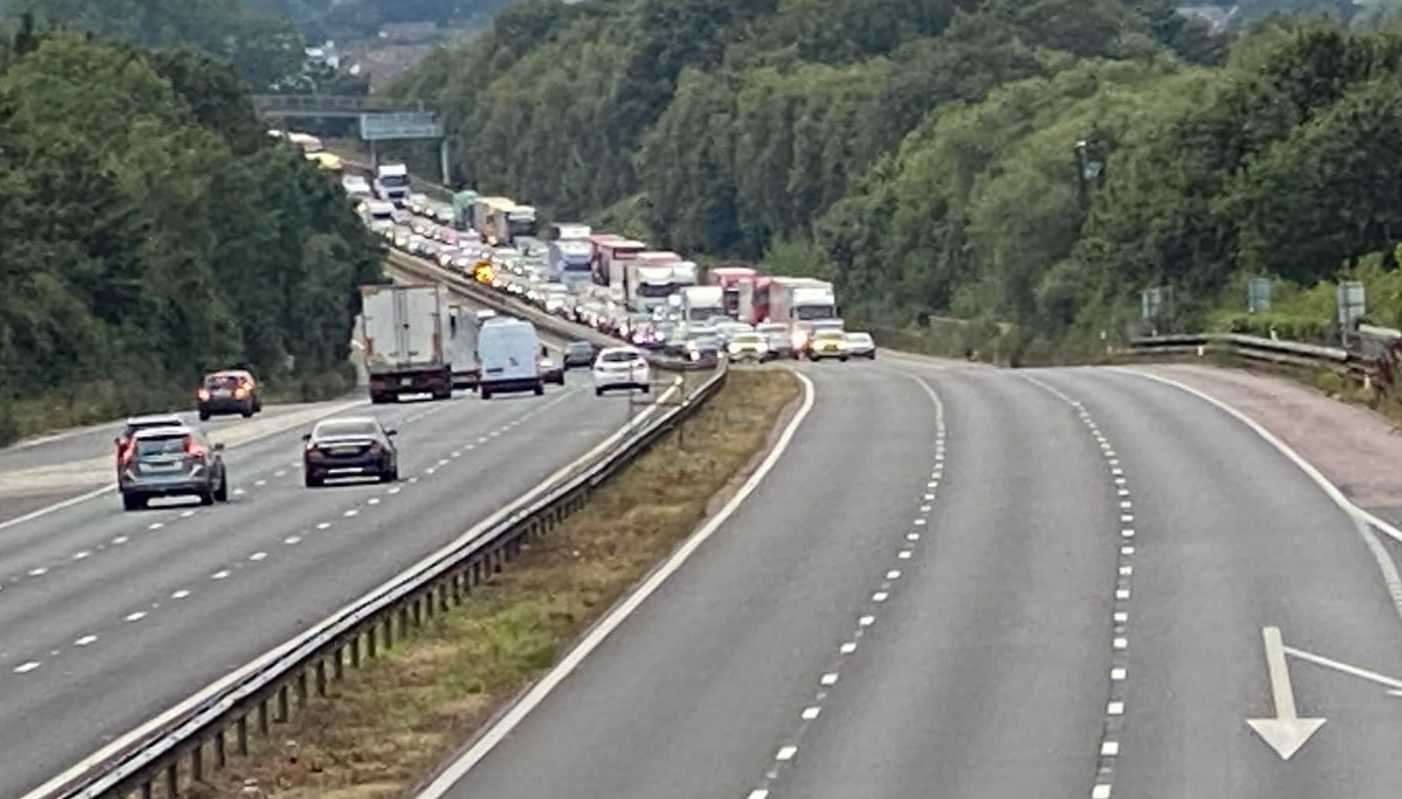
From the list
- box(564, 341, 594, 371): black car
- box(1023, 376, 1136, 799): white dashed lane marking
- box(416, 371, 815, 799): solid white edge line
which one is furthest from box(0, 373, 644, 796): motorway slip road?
box(564, 341, 594, 371): black car

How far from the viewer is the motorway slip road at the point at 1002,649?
2959cm

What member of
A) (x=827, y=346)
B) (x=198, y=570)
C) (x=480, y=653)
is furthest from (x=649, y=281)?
(x=480, y=653)

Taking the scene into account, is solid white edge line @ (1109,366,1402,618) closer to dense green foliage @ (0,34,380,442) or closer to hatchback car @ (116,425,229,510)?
hatchback car @ (116,425,229,510)

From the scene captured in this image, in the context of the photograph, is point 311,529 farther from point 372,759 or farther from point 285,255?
point 285,255

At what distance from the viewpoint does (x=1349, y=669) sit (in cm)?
3450

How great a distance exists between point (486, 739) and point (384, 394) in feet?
229

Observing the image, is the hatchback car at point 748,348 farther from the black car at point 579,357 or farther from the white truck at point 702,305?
the white truck at point 702,305

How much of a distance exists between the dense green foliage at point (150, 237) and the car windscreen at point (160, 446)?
29.0 m

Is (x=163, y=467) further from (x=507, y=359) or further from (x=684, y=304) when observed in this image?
(x=684, y=304)

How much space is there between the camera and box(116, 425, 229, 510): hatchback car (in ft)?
205

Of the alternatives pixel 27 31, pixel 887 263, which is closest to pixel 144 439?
pixel 27 31

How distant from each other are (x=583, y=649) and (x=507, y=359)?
212ft

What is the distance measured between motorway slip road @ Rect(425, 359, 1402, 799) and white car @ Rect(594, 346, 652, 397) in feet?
120

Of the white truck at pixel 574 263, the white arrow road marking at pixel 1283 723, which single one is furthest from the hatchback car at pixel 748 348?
the white arrow road marking at pixel 1283 723
